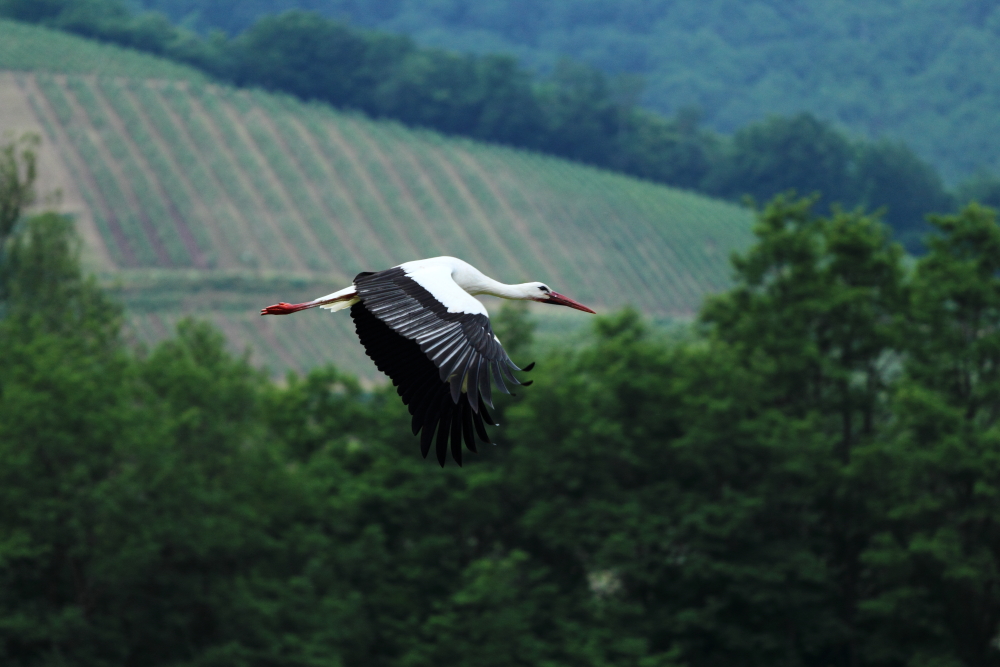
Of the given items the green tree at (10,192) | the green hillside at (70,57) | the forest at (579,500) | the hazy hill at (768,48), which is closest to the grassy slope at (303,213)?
the green hillside at (70,57)

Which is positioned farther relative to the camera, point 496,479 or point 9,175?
point 9,175

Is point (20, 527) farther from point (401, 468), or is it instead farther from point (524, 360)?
point (524, 360)

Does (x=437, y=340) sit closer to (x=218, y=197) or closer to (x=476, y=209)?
(x=218, y=197)

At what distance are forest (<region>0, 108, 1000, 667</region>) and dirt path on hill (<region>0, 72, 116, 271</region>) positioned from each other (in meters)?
34.6

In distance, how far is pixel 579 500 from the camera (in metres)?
30.1

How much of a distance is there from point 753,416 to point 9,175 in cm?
2235

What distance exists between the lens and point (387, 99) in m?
107

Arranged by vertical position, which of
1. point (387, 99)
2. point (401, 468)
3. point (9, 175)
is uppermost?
point (401, 468)

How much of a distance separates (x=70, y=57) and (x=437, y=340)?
81.8 metres

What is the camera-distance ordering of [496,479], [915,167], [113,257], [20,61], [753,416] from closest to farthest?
[496,479], [753,416], [113,257], [20,61], [915,167]

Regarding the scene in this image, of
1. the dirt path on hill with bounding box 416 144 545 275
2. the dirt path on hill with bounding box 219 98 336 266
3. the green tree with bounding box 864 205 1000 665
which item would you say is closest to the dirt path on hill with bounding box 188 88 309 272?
the dirt path on hill with bounding box 219 98 336 266

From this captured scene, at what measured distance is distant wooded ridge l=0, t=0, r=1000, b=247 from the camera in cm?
10694

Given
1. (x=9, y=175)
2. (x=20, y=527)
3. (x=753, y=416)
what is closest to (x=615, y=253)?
(x=9, y=175)

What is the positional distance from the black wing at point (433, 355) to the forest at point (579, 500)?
16726mm
